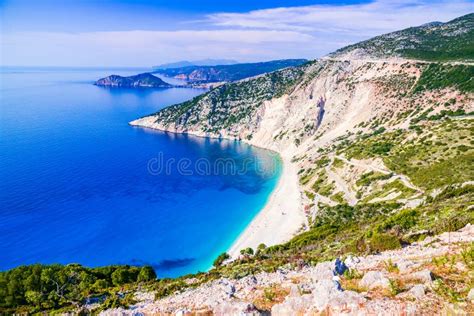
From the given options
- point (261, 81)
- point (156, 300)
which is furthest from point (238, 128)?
point (156, 300)

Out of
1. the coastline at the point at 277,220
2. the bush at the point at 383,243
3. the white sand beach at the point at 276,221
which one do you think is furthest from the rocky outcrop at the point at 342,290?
the white sand beach at the point at 276,221

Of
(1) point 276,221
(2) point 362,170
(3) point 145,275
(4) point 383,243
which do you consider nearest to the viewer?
(4) point 383,243

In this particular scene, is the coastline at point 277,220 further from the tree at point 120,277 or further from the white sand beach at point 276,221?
the tree at point 120,277

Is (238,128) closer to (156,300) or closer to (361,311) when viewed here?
(156,300)

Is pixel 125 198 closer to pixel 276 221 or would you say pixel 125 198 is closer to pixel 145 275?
pixel 276 221

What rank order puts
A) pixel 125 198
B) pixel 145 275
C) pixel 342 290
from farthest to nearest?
pixel 125 198, pixel 145 275, pixel 342 290

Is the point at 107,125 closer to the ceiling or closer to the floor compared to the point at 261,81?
closer to the floor
